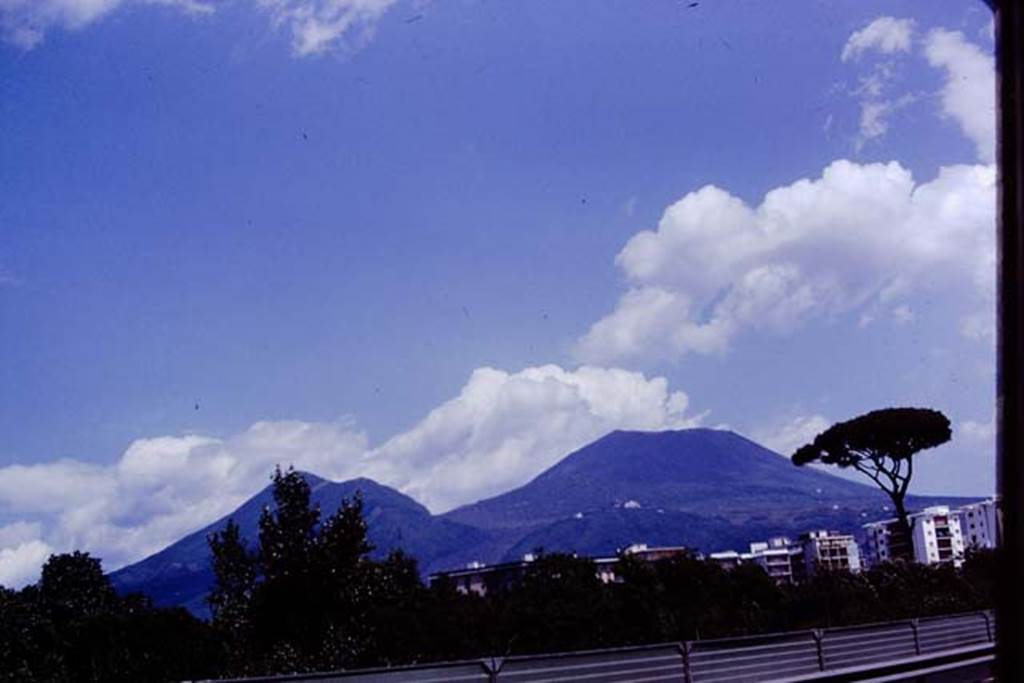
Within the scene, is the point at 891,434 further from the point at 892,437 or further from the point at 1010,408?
the point at 1010,408

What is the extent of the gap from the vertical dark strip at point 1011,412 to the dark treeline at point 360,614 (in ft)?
76.8

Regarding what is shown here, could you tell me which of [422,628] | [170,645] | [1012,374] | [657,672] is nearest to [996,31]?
[1012,374]

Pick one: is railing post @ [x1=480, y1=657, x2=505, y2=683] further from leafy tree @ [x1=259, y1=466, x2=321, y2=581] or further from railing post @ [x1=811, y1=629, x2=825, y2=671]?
leafy tree @ [x1=259, y1=466, x2=321, y2=581]

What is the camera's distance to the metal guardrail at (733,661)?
9.40 m

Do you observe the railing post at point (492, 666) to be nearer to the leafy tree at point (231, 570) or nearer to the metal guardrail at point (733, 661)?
the metal guardrail at point (733, 661)

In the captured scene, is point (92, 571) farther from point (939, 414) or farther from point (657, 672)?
point (657, 672)

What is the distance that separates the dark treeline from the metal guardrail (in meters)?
10.4

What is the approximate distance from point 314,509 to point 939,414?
32978 mm

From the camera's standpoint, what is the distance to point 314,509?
187ft

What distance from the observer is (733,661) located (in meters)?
12.3

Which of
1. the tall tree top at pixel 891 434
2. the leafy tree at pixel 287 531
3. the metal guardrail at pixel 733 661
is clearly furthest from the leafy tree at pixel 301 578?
the metal guardrail at pixel 733 661

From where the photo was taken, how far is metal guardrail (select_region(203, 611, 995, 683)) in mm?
9398

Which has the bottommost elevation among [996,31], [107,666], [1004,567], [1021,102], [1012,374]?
[107,666]

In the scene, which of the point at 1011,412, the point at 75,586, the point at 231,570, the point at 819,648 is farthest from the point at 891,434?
the point at 75,586
